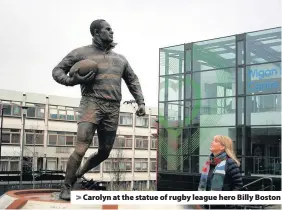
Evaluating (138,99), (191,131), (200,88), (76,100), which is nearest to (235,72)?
(200,88)

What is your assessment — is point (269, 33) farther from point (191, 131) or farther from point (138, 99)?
point (138, 99)

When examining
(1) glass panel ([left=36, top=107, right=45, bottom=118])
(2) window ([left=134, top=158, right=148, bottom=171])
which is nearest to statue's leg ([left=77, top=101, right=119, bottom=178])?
(1) glass panel ([left=36, top=107, right=45, bottom=118])

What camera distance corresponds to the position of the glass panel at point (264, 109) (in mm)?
22609

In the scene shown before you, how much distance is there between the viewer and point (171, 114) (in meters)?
27.1

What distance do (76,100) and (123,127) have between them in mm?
7238

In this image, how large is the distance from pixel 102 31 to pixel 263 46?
16345mm

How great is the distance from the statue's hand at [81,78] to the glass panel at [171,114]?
18.9m

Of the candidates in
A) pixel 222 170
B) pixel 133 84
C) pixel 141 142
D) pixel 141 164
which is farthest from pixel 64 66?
pixel 141 142

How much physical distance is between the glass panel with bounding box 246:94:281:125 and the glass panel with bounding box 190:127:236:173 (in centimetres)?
137

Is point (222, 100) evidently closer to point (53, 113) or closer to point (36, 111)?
point (36, 111)

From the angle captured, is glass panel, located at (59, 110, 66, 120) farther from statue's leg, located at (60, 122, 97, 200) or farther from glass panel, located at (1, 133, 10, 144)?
statue's leg, located at (60, 122, 97, 200)

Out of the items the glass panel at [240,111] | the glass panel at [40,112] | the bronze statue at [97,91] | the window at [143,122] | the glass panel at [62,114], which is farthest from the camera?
the window at [143,122]

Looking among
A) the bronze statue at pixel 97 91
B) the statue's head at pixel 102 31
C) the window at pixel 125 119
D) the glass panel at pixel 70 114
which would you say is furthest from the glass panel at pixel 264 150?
the window at pixel 125 119

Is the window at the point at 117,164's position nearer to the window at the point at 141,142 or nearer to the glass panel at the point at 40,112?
the window at the point at 141,142
